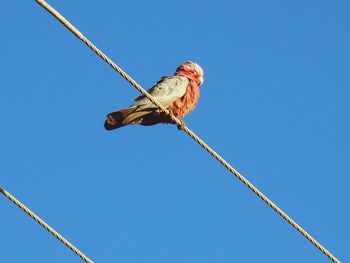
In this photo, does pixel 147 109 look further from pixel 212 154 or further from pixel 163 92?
pixel 212 154

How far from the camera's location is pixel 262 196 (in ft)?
22.0

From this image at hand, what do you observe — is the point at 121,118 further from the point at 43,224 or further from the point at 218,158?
→ the point at 43,224

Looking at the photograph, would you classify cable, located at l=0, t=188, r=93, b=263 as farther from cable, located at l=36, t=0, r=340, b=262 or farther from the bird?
the bird

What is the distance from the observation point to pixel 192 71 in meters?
10.5

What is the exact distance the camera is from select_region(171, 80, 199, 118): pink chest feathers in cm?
987

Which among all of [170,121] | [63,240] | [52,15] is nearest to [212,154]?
[63,240]

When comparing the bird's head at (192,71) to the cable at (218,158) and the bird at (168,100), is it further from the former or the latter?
the cable at (218,158)

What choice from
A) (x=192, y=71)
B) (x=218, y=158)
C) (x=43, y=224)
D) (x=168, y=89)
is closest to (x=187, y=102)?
(x=168, y=89)

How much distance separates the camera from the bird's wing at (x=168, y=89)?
9.65 meters

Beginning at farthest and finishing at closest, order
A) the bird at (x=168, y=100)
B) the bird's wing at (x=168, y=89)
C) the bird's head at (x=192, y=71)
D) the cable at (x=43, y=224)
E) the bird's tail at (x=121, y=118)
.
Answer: the bird's head at (x=192, y=71)
the bird's wing at (x=168, y=89)
the bird at (x=168, y=100)
the bird's tail at (x=121, y=118)
the cable at (x=43, y=224)

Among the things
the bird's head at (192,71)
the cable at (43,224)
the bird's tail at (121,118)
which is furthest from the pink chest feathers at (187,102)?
the cable at (43,224)

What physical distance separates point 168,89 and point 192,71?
32.8 inches

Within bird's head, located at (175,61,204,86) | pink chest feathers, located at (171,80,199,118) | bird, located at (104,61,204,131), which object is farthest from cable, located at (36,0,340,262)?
bird's head, located at (175,61,204,86)

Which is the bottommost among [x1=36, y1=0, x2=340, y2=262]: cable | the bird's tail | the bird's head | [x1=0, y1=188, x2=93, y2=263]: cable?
[x1=0, y1=188, x2=93, y2=263]: cable
